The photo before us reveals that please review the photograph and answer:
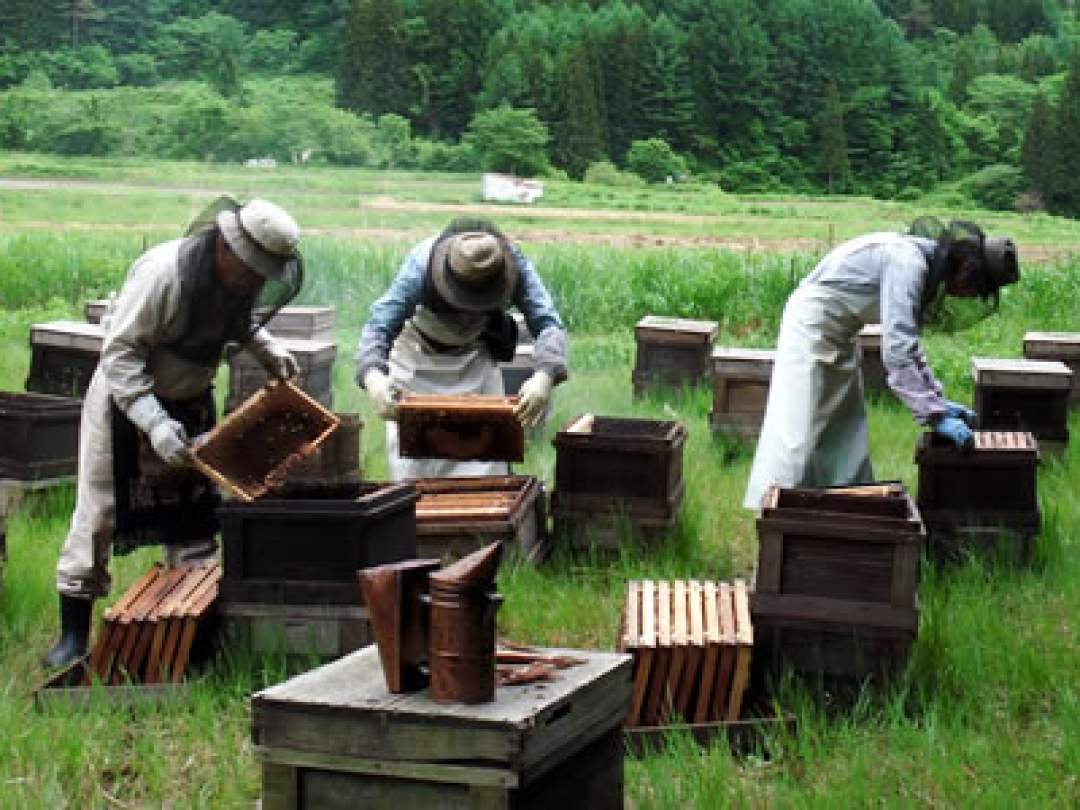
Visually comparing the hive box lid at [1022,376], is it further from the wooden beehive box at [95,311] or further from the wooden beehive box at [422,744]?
the wooden beehive box at [422,744]

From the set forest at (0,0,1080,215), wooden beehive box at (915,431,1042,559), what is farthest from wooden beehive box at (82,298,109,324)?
forest at (0,0,1080,215)

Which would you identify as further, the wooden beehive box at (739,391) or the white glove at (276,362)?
the wooden beehive box at (739,391)

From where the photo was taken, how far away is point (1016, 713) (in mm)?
4758

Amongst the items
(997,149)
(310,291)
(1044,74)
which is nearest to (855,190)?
(997,149)

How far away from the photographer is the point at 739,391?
8.70 metres

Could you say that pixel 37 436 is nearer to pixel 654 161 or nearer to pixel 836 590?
pixel 836 590

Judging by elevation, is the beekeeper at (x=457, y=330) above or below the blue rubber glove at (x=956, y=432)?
above

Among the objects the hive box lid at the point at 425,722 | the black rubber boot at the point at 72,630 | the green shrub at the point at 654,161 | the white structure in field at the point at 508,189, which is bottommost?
the black rubber boot at the point at 72,630

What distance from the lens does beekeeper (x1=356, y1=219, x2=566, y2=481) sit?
591cm

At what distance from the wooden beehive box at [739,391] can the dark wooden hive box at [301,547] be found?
4.04m

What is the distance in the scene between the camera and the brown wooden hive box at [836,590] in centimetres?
457

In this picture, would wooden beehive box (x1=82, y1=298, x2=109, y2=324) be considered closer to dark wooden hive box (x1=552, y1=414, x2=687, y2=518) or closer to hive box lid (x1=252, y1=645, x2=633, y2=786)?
dark wooden hive box (x1=552, y1=414, x2=687, y2=518)

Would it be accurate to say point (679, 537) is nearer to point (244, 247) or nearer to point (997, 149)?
point (244, 247)

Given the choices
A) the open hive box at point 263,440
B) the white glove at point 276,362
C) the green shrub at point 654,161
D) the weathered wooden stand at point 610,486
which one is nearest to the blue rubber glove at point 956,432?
the weathered wooden stand at point 610,486
